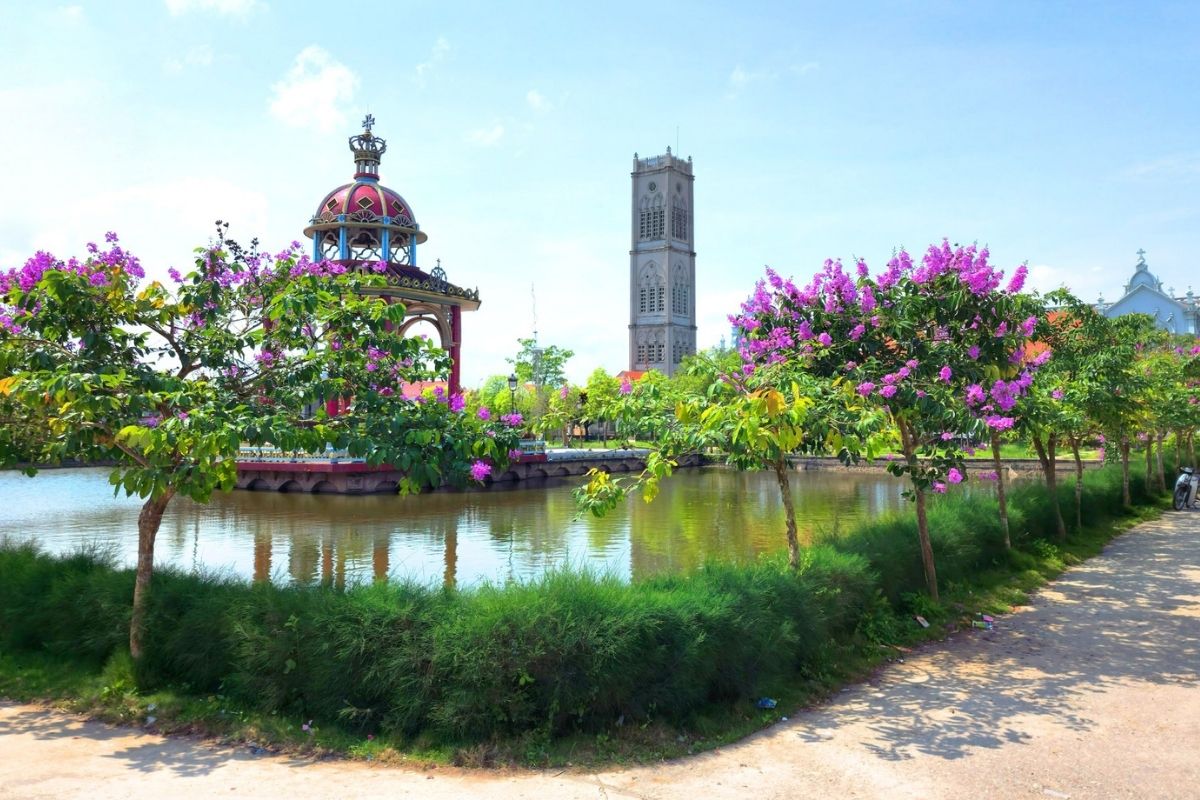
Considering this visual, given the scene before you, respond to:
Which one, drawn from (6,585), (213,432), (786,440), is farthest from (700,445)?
(6,585)

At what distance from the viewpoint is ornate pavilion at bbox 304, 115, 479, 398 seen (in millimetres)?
37188

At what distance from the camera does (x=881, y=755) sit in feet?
19.6

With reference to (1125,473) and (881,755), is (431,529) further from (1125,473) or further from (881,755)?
(881,755)

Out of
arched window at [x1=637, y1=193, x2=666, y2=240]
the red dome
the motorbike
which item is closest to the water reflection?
the motorbike

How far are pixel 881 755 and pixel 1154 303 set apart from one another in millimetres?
73991

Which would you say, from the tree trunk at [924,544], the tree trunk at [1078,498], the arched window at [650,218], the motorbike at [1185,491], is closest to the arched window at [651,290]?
the arched window at [650,218]

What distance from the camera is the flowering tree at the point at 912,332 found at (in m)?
9.36

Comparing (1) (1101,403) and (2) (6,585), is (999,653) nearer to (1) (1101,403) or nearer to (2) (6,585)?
(1) (1101,403)

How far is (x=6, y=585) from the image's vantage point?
28.1 ft

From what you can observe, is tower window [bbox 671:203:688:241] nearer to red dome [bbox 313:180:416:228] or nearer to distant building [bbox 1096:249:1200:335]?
distant building [bbox 1096:249:1200:335]

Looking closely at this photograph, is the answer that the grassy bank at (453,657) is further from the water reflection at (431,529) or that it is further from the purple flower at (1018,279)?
the purple flower at (1018,279)

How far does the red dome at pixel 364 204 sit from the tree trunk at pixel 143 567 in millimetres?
31227

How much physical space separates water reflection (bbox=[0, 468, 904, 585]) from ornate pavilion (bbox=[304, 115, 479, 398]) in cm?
923

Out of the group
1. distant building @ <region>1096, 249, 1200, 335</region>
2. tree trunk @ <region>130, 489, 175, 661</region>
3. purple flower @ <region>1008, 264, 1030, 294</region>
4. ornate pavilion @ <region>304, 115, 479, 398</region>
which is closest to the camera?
tree trunk @ <region>130, 489, 175, 661</region>
